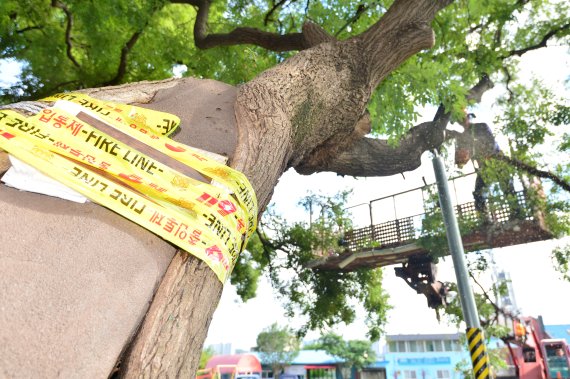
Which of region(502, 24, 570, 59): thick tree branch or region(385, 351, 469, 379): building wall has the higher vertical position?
region(502, 24, 570, 59): thick tree branch

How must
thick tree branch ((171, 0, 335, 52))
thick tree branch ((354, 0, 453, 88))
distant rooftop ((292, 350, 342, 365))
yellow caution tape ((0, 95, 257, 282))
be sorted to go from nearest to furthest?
1. yellow caution tape ((0, 95, 257, 282))
2. thick tree branch ((354, 0, 453, 88))
3. thick tree branch ((171, 0, 335, 52))
4. distant rooftop ((292, 350, 342, 365))

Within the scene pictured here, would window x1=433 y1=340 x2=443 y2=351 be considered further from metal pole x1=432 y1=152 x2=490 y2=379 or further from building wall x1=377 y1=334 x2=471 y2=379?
metal pole x1=432 y1=152 x2=490 y2=379

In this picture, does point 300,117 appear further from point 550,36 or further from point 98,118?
point 550,36

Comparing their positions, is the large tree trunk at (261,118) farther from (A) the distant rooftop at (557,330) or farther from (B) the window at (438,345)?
(B) the window at (438,345)

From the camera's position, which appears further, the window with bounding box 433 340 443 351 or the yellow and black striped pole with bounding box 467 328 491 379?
the window with bounding box 433 340 443 351

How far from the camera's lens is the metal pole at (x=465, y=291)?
648 cm

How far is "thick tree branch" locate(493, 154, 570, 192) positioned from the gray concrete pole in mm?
3606

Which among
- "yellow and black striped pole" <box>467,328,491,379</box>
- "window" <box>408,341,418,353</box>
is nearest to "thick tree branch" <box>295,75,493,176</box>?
"yellow and black striped pole" <box>467,328,491,379</box>

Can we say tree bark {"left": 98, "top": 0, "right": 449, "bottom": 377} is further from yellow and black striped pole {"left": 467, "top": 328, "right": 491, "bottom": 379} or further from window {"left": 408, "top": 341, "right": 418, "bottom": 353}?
window {"left": 408, "top": 341, "right": 418, "bottom": 353}

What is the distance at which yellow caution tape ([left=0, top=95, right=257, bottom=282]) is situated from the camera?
5.63 ft

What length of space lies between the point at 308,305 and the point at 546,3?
9663 millimetres

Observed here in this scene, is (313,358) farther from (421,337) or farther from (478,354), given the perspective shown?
(478,354)

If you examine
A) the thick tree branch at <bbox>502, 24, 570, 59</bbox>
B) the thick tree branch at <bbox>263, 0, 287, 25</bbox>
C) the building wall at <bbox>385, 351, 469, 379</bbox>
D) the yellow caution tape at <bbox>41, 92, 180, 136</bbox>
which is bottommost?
the yellow caution tape at <bbox>41, 92, 180, 136</bbox>

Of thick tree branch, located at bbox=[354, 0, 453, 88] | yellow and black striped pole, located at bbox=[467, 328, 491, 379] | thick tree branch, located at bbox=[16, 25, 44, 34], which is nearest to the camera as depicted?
thick tree branch, located at bbox=[354, 0, 453, 88]
